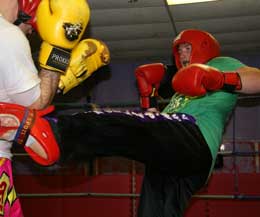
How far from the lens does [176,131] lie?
1501 mm

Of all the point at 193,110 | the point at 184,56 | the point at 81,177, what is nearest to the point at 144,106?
the point at 184,56

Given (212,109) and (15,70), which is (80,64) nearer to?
(15,70)

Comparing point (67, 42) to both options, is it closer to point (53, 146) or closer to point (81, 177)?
point (53, 146)

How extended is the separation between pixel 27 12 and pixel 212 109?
763mm

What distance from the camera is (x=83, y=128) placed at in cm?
138

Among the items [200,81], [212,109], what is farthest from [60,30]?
[212,109]

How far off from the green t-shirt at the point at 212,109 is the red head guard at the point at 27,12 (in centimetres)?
65

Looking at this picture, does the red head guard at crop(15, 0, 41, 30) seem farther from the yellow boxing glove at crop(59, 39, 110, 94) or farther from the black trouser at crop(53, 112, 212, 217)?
the black trouser at crop(53, 112, 212, 217)

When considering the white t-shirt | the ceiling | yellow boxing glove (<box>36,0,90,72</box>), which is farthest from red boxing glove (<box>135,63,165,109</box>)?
the ceiling

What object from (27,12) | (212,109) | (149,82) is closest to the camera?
(27,12)

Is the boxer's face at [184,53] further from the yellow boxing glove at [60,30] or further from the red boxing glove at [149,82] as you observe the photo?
the yellow boxing glove at [60,30]

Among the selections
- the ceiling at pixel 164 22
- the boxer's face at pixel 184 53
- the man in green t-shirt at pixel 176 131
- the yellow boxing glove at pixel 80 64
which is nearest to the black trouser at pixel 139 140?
the man in green t-shirt at pixel 176 131

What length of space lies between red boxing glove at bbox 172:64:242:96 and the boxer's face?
0.37m

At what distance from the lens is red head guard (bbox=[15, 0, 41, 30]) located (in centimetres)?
155
